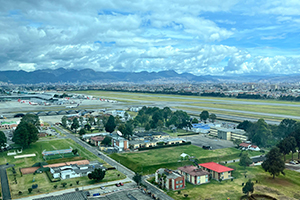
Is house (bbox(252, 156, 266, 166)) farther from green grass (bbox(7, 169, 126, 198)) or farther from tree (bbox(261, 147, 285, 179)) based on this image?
green grass (bbox(7, 169, 126, 198))

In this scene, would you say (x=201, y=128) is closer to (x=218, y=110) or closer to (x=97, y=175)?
(x=218, y=110)

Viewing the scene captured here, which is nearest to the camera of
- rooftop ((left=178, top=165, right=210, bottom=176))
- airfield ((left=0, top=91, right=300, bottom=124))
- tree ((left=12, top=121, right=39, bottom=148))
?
rooftop ((left=178, top=165, right=210, bottom=176))

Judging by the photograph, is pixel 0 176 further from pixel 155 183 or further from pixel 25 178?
pixel 155 183

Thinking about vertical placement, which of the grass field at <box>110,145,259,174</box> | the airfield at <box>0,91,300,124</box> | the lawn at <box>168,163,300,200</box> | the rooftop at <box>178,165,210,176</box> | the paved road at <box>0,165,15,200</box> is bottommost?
the lawn at <box>168,163,300,200</box>

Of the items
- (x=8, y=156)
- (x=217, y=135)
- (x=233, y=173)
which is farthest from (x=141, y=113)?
(x=233, y=173)

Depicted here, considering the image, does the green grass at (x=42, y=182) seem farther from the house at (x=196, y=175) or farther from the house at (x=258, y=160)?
the house at (x=258, y=160)

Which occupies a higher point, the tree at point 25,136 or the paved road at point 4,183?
the tree at point 25,136

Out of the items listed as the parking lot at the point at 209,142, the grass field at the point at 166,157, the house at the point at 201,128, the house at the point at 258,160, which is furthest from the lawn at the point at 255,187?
the house at the point at 201,128

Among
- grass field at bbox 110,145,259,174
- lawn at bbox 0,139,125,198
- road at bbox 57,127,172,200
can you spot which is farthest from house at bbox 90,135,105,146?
grass field at bbox 110,145,259,174
